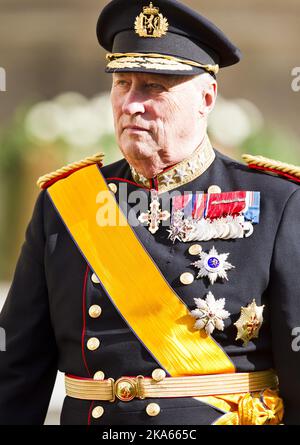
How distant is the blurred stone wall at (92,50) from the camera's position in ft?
22.9

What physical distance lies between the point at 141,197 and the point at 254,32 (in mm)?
3991

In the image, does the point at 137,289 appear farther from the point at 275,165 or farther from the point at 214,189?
the point at 275,165

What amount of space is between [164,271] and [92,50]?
4.17 metres

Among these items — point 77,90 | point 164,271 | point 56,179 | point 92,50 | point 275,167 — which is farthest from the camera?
point 92,50

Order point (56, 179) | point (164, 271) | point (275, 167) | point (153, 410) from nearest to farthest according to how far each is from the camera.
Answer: point (153, 410) < point (164, 271) < point (275, 167) < point (56, 179)

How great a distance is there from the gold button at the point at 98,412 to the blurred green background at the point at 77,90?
3695mm

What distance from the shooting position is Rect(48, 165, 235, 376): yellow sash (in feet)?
10.3

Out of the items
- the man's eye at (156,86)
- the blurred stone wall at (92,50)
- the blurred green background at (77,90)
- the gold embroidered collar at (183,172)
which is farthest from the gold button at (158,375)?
the blurred stone wall at (92,50)

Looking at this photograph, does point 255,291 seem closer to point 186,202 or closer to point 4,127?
point 186,202

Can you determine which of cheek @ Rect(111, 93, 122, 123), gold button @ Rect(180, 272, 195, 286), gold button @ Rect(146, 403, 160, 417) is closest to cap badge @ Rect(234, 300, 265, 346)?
gold button @ Rect(180, 272, 195, 286)

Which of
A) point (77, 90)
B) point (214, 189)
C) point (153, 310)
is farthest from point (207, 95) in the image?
point (77, 90)

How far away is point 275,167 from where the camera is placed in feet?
10.9

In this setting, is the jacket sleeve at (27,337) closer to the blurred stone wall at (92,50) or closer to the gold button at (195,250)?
the gold button at (195,250)
